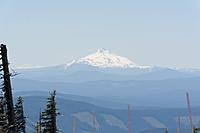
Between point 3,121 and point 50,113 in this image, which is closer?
point 3,121

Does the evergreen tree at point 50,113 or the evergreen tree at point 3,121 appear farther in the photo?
the evergreen tree at point 50,113

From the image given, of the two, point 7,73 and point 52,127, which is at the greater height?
point 7,73

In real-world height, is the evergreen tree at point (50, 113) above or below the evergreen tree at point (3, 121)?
below

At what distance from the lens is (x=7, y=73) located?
13.1 metres

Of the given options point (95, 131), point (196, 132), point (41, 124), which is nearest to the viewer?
point (196, 132)

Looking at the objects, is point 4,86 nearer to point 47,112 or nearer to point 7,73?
point 7,73

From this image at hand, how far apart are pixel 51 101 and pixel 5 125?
1178cm

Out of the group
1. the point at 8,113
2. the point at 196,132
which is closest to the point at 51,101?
the point at 8,113

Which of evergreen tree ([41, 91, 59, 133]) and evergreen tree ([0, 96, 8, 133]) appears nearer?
evergreen tree ([0, 96, 8, 133])

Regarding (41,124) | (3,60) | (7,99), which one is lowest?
(41,124)

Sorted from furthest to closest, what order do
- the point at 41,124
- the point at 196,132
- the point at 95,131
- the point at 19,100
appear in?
the point at 19,100 → the point at 41,124 → the point at 95,131 → the point at 196,132

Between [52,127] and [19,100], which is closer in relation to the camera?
[52,127]

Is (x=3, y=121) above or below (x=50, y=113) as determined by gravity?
above

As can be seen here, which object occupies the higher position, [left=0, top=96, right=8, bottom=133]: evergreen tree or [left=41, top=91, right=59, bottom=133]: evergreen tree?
[left=0, top=96, right=8, bottom=133]: evergreen tree
